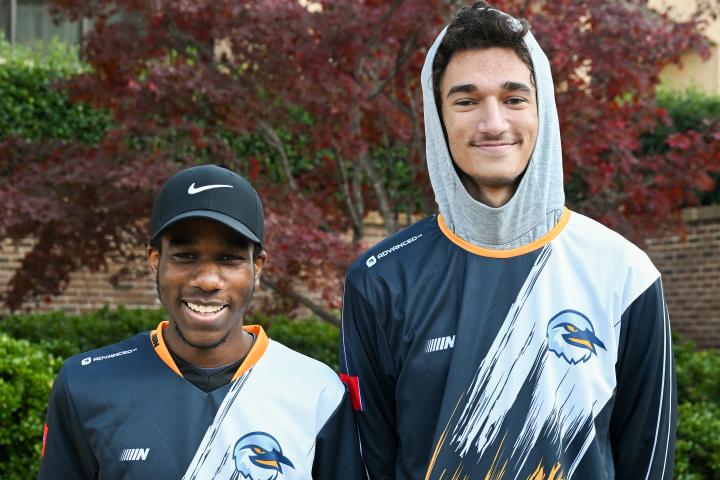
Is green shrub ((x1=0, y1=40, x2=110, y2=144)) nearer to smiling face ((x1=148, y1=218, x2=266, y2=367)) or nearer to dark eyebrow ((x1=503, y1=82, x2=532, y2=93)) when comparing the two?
smiling face ((x1=148, y1=218, x2=266, y2=367))

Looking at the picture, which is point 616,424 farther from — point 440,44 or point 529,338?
point 440,44

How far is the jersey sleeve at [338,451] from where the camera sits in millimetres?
2834

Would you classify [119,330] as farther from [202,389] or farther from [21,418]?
[202,389]

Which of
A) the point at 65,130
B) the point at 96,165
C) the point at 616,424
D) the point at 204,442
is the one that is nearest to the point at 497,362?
the point at 616,424

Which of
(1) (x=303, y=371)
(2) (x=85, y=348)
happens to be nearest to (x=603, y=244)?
(1) (x=303, y=371)

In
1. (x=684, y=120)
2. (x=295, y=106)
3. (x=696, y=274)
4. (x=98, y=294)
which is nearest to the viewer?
(x=295, y=106)

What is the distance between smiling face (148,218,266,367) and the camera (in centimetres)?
283

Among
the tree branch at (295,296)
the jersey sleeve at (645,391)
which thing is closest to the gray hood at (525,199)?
the jersey sleeve at (645,391)

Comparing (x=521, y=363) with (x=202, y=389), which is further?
(x=202, y=389)

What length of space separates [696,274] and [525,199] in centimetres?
1122

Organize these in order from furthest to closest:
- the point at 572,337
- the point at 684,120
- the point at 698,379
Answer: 1. the point at 684,120
2. the point at 698,379
3. the point at 572,337

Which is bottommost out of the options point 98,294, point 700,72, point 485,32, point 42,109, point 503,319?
point 98,294

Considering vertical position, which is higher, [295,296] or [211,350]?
[211,350]

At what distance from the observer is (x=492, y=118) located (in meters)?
2.80
